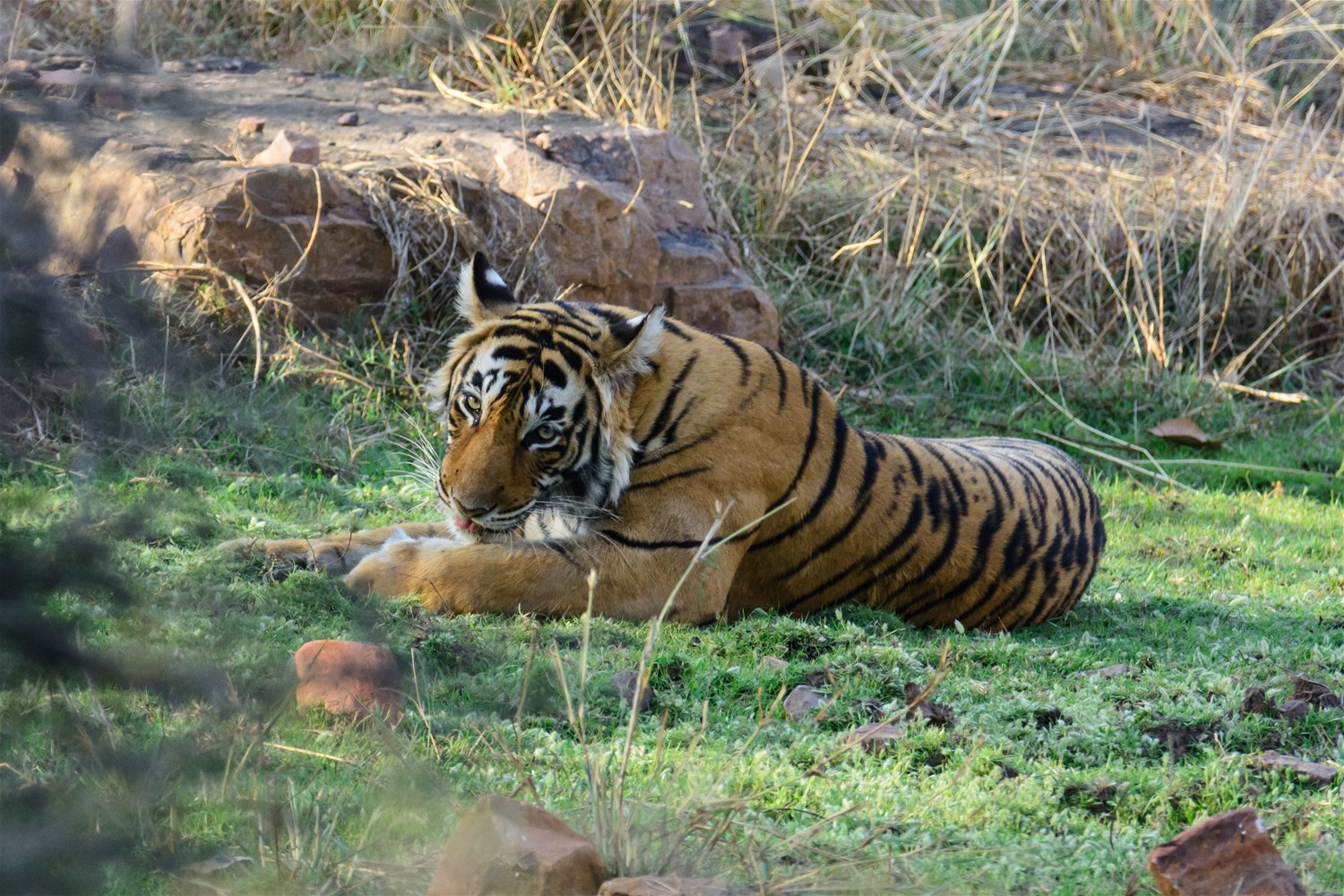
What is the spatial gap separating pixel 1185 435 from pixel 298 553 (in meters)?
5.35

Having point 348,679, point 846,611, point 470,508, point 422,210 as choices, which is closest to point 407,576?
point 470,508

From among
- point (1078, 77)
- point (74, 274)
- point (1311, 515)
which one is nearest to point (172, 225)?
point (74, 274)

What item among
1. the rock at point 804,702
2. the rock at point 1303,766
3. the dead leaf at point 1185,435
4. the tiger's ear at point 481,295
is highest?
the tiger's ear at point 481,295

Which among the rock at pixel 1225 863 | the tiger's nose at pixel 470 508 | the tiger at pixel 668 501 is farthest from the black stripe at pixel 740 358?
the rock at pixel 1225 863

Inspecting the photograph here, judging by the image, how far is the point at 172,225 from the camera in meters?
6.52

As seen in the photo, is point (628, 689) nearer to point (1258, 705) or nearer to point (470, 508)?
point (470, 508)

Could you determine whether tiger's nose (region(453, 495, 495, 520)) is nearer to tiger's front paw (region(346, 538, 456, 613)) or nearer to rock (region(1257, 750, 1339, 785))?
tiger's front paw (region(346, 538, 456, 613))

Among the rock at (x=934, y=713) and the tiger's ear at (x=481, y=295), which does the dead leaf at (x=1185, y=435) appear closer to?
the tiger's ear at (x=481, y=295)

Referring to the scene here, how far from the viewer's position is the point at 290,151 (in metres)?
6.98

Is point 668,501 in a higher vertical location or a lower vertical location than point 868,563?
higher

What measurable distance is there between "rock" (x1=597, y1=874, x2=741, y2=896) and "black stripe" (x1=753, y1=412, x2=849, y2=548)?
7.62ft

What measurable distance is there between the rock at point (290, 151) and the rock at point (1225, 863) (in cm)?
575

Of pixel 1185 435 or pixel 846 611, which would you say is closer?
pixel 846 611

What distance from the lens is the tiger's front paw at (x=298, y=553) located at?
423 cm
